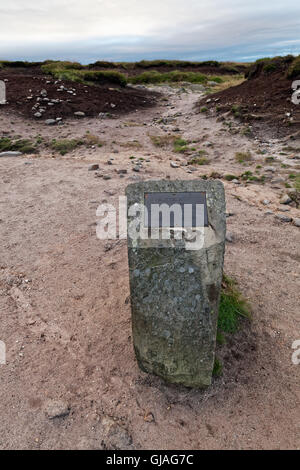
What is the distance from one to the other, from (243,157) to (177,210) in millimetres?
8614

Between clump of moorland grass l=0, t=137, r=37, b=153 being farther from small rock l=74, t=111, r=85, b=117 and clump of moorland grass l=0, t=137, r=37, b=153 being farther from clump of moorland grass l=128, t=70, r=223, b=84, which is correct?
clump of moorland grass l=128, t=70, r=223, b=84

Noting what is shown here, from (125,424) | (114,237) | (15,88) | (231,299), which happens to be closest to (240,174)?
(114,237)

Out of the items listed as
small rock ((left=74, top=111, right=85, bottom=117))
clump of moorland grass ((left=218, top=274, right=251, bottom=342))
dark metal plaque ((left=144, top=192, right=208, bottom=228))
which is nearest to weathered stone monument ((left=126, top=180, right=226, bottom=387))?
dark metal plaque ((left=144, top=192, right=208, bottom=228))

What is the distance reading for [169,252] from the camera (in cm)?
318

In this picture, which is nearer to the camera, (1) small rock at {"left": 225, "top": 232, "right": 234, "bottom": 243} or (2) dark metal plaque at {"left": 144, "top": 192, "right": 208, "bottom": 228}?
(2) dark metal plaque at {"left": 144, "top": 192, "right": 208, "bottom": 228}

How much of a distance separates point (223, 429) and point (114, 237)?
13.2 ft

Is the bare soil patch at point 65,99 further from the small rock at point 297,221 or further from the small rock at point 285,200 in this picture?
the small rock at point 297,221

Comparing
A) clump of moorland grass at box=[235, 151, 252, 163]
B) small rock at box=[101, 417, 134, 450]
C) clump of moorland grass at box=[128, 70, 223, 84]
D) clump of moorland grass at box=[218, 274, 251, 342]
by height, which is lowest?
small rock at box=[101, 417, 134, 450]

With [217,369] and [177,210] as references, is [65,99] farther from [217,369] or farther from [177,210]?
[217,369]

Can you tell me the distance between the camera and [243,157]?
11.1 metres

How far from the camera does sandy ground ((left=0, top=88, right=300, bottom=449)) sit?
127 inches

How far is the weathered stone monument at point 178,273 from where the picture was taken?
318cm

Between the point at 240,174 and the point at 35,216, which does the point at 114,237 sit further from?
the point at 240,174

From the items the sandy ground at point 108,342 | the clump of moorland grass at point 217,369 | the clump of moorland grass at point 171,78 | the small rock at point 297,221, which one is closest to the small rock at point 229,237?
the sandy ground at point 108,342
